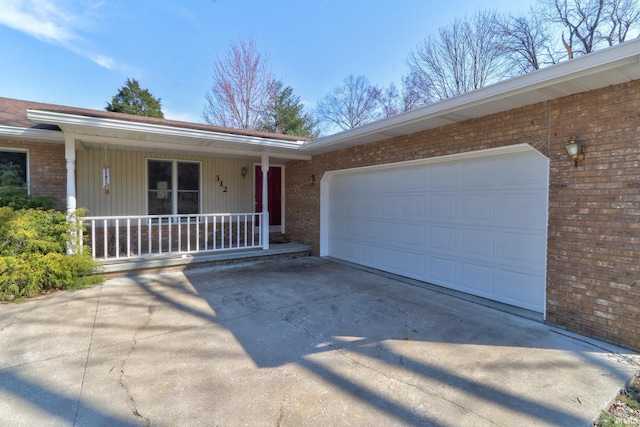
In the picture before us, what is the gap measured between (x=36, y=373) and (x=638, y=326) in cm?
574

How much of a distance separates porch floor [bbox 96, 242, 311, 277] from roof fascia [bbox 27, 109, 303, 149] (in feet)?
8.38

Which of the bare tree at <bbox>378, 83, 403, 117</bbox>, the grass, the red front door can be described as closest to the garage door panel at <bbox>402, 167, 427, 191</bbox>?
the grass

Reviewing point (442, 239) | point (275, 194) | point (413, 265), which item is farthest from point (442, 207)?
point (275, 194)

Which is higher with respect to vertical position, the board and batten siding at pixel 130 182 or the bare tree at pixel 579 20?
the bare tree at pixel 579 20

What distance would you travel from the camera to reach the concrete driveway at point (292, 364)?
7.38 ft

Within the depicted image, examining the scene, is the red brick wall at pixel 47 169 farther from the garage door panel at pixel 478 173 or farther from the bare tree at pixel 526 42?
the bare tree at pixel 526 42

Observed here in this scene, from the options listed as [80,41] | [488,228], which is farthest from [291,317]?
[80,41]

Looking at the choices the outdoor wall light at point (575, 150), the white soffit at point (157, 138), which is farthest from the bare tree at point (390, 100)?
the outdoor wall light at point (575, 150)

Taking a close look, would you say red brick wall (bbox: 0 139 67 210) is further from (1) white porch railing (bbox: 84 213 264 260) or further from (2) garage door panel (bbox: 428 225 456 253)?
(2) garage door panel (bbox: 428 225 456 253)

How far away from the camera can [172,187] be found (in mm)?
8016

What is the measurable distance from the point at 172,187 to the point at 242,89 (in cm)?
1254

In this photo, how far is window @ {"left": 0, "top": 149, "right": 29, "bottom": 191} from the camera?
6133 mm

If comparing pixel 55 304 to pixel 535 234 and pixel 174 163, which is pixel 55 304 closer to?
pixel 174 163

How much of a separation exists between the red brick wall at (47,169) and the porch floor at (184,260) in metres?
1.88
